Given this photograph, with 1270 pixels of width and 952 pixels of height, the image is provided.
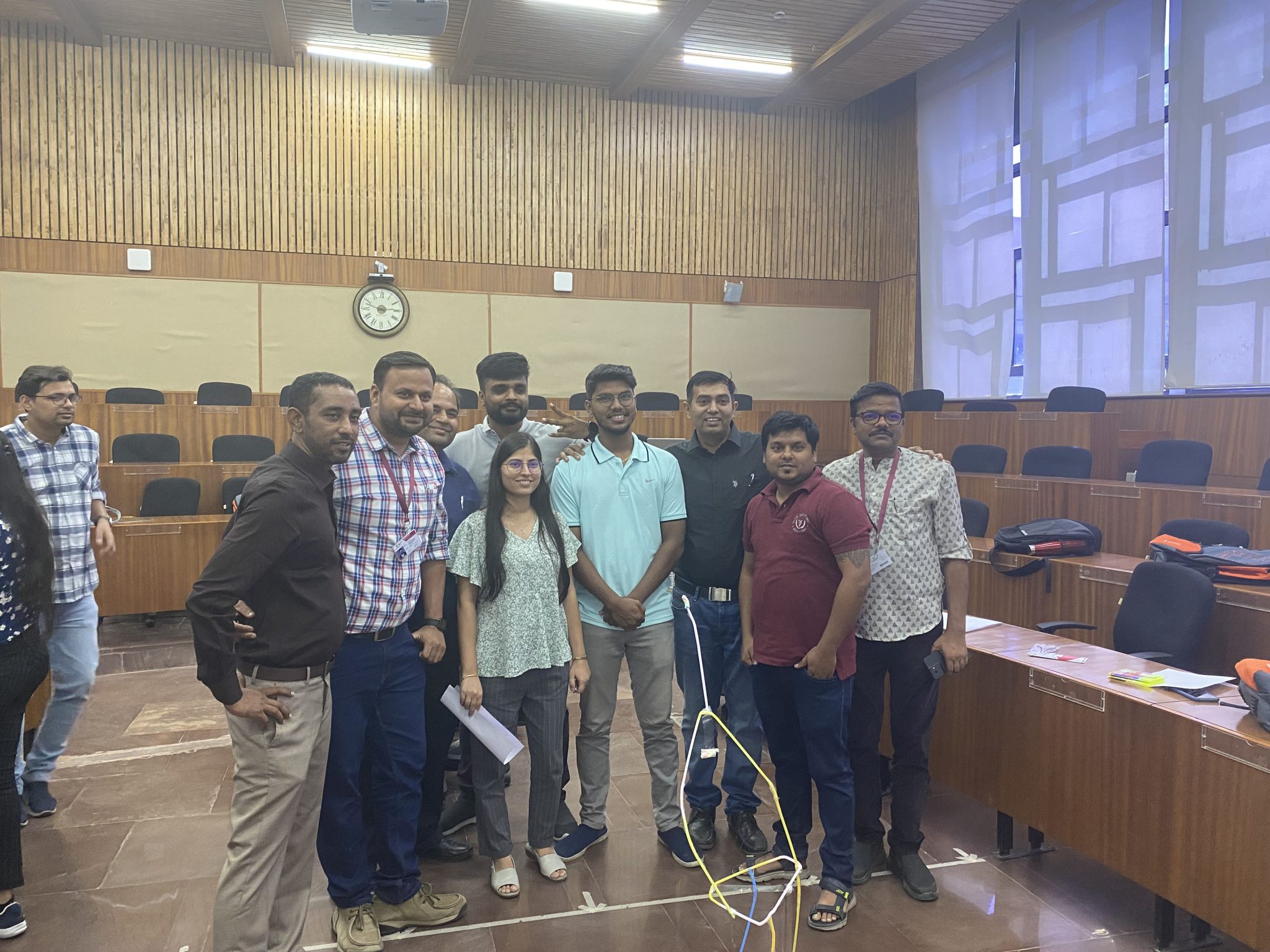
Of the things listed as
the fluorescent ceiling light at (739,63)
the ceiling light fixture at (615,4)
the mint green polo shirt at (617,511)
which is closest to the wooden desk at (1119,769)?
the mint green polo shirt at (617,511)

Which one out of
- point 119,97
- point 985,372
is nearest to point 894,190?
point 985,372

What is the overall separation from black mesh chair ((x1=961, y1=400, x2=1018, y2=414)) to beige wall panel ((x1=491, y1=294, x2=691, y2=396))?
3.60 m

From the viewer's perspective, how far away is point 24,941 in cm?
244

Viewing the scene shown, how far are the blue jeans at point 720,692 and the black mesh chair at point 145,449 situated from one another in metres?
5.51

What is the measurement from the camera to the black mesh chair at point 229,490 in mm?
6688

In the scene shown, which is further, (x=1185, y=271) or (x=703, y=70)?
(x=703, y=70)

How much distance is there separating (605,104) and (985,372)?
5.34m

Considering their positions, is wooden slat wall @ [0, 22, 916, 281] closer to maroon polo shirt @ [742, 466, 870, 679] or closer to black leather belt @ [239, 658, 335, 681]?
maroon polo shirt @ [742, 466, 870, 679]

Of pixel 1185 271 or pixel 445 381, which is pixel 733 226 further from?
pixel 445 381

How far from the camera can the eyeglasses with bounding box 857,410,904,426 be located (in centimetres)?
276

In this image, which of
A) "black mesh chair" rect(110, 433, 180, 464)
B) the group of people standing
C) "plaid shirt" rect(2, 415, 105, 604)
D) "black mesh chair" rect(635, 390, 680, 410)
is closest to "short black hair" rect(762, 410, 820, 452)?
the group of people standing

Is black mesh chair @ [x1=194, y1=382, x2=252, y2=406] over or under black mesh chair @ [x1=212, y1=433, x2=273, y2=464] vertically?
over

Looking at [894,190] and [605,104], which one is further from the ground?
[605,104]

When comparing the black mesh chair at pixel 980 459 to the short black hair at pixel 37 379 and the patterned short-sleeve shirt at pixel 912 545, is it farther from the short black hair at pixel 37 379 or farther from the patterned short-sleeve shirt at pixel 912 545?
the short black hair at pixel 37 379
